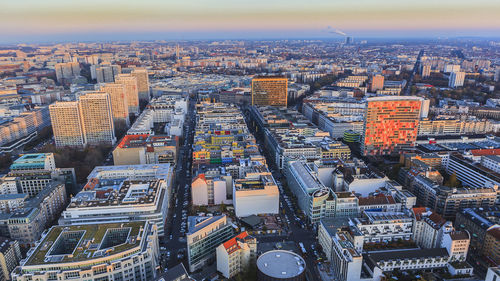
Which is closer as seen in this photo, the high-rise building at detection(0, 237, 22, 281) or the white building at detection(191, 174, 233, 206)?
the high-rise building at detection(0, 237, 22, 281)

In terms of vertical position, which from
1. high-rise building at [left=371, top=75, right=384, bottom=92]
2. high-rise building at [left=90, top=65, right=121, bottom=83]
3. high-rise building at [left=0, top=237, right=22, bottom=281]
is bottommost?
high-rise building at [left=0, top=237, right=22, bottom=281]

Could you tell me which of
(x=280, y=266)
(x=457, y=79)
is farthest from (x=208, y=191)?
(x=457, y=79)

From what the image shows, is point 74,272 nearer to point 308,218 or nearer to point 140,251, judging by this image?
point 140,251

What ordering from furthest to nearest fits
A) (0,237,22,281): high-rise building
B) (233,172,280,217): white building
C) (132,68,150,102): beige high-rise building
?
(132,68,150,102): beige high-rise building → (233,172,280,217): white building → (0,237,22,281): high-rise building

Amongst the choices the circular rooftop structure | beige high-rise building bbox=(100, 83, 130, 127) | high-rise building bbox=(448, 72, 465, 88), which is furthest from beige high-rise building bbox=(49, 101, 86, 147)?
high-rise building bbox=(448, 72, 465, 88)

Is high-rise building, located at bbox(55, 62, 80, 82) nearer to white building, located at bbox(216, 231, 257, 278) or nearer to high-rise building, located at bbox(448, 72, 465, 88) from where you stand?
white building, located at bbox(216, 231, 257, 278)

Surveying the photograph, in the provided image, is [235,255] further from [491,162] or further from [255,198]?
[491,162]

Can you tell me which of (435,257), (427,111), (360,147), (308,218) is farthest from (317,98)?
(435,257)

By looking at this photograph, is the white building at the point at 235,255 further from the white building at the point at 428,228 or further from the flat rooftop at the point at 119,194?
the white building at the point at 428,228
